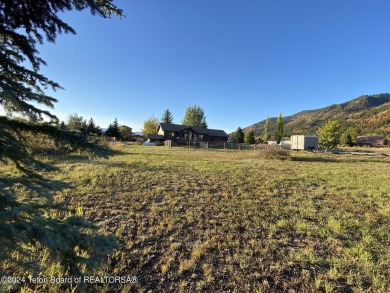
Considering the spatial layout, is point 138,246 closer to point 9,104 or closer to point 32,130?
point 32,130

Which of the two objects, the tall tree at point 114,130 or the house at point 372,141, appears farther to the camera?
the house at point 372,141

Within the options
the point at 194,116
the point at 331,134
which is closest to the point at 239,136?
the point at 194,116

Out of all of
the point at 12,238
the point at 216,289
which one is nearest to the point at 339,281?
the point at 216,289

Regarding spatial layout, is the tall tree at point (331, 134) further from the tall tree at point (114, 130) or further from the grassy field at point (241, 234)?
the tall tree at point (114, 130)

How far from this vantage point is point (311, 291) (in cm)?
292

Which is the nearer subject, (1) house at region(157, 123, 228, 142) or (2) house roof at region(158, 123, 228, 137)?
(1) house at region(157, 123, 228, 142)

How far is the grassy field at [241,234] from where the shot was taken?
314cm

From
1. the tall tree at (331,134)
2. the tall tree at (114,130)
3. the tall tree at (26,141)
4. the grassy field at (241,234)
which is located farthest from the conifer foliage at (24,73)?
the tall tree at (114,130)

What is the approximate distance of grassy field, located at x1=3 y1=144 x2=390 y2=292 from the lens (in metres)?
3.14

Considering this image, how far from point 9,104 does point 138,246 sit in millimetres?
3078

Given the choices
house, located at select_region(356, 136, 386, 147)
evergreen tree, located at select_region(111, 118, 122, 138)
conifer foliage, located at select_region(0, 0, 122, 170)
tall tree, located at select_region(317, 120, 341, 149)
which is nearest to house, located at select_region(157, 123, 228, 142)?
evergreen tree, located at select_region(111, 118, 122, 138)

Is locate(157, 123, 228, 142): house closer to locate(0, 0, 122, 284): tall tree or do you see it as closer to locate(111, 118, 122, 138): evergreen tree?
locate(111, 118, 122, 138): evergreen tree

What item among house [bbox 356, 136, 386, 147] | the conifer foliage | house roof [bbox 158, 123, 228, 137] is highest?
house roof [bbox 158, 123, 228, 137]

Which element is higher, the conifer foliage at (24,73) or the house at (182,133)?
the house at (182,133)
